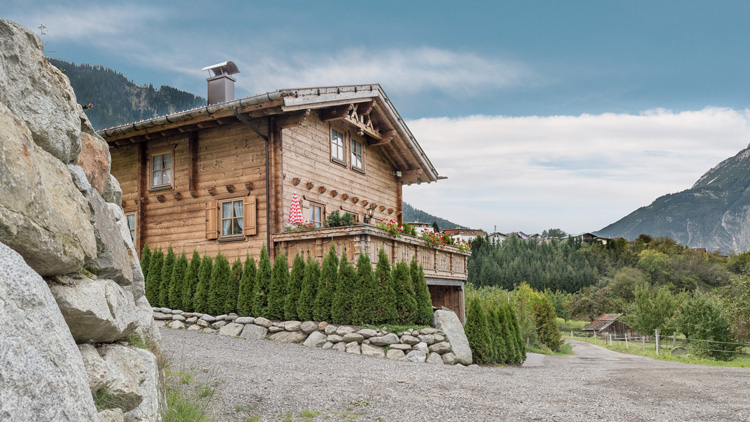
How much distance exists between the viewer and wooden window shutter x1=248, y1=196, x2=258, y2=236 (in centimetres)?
1423

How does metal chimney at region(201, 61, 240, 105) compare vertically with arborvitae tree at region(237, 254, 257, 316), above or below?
above

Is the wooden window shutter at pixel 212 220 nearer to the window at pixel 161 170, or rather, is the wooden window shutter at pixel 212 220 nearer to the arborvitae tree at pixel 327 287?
the window at pixel 161 170

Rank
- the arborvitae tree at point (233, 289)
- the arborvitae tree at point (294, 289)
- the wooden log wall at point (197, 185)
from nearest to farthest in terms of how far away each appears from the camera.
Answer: the arborvitae tree at point (294, 289), the arborvitae tree at point (233, 289), the wooden log wall at point (197, 185)

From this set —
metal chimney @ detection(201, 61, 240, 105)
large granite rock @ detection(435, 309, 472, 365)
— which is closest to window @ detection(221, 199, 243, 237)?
metal chimney @ detection(201, 61, 240, 105)

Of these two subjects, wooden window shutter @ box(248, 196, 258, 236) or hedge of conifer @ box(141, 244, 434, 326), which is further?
wooden window shutter @ box(248, 196, 258, 236)

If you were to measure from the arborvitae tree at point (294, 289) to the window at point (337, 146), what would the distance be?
4.70 meters

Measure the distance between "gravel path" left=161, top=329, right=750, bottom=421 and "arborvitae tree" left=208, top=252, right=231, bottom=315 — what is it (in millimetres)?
2362

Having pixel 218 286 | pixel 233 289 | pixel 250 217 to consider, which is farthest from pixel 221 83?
pixel 233 289

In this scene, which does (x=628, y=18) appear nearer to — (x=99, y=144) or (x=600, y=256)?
(x=99, y=144)

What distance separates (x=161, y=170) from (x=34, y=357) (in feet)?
48.3

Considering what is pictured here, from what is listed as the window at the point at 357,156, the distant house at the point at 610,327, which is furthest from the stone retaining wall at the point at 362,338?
the distant house at the point at 610,327

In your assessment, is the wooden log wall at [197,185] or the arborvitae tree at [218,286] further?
the wooden log wall at [197,185]

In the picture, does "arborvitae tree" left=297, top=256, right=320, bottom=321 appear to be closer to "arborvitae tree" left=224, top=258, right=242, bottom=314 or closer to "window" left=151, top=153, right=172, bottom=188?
"arborvitae tree" left=224, top=258, right=242, bottom=314

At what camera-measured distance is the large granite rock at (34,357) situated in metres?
2.10
